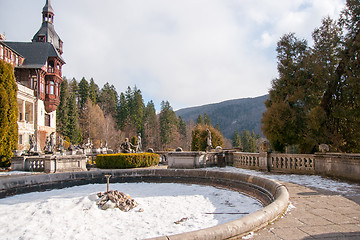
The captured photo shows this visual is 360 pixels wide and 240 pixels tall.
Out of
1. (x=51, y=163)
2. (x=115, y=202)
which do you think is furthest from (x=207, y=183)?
(x=51, y=163)

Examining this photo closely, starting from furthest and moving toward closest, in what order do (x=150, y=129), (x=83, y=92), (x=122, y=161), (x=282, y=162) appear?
1. (x=150, y=129)
2. (x=83, y=92)
3. (x=122, y=161)
4. (x=282, y=162)

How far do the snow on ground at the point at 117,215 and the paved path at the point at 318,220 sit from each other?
4.84 feet

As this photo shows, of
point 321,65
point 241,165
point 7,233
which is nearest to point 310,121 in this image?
point 321,65

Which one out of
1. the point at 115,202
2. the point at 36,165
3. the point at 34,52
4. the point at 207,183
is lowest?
the point at 207,183

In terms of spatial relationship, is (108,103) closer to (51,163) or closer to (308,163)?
(51,163)

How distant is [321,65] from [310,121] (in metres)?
3.39

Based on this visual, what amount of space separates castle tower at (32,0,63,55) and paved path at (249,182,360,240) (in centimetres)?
4803

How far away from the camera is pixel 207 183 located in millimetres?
10398

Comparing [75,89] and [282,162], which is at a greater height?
[75,89]

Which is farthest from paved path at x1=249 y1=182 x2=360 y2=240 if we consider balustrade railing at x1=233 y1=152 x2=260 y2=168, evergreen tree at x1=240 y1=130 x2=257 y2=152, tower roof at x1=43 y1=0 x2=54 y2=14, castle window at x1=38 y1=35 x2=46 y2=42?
evergreen tree at x1=240 y1=130 x2=257 y2=152

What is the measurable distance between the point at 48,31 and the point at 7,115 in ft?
102

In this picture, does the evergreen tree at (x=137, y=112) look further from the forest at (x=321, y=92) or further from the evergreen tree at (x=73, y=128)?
the forest at (x=321, y=92)

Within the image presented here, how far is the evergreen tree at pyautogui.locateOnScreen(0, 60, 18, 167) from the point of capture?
17.5 meters

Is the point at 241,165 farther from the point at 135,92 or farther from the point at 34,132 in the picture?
the point at 135,92
